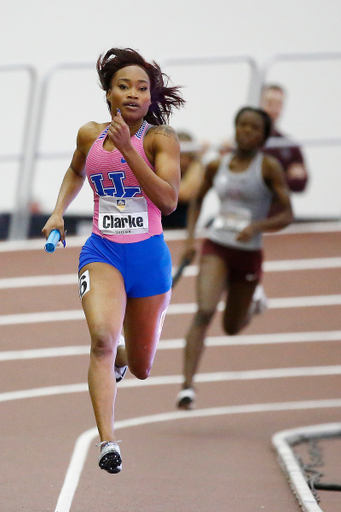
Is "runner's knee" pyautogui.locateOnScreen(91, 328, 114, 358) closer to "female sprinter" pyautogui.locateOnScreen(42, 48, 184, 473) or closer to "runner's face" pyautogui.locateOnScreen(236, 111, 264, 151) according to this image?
"female sprinter" pyautogui.locateOnScreen(42, 48, 184, 473)

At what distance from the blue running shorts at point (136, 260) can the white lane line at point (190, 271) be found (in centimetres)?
601

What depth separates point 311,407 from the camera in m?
9.48

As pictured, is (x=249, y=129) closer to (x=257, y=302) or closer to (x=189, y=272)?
(x=257, y=302)

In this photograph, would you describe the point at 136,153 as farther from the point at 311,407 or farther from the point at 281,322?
the point at 281,322

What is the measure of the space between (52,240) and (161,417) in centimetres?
401

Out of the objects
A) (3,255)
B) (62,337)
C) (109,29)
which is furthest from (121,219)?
(109,29)

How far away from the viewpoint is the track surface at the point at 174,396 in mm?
6410

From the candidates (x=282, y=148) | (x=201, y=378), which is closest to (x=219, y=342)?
(x=201, y=378)

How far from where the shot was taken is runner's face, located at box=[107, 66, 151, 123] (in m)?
5.27

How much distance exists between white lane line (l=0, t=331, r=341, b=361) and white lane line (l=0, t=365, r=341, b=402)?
60 cm

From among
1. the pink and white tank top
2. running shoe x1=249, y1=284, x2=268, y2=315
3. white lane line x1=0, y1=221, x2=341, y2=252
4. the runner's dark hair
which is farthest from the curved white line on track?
the pink and white tank top

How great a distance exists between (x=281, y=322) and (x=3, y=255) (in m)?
3.41

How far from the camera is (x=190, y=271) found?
476 inches

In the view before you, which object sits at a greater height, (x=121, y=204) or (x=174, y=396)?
(x=121, y=204)
